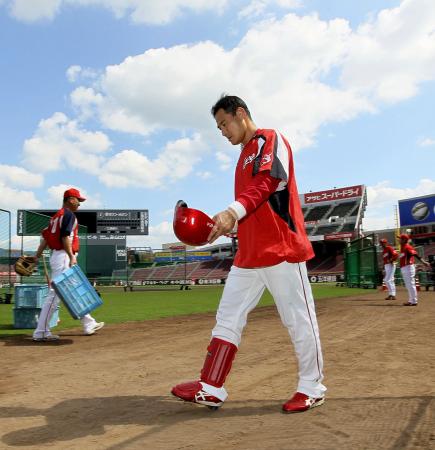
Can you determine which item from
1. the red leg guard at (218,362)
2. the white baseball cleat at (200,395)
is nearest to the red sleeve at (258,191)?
the red leg guard at (218,362)

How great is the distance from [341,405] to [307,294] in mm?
699

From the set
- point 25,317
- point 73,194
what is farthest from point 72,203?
point 25,317

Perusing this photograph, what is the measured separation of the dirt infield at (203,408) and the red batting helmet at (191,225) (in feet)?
3.41

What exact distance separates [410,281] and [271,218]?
9.94 metres

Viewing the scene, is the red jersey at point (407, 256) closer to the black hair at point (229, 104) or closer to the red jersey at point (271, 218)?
the red jersey at point (271, 218)

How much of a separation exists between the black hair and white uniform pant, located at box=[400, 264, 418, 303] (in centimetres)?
973

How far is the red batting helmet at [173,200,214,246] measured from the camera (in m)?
2.53

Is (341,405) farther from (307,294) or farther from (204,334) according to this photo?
(204,334)

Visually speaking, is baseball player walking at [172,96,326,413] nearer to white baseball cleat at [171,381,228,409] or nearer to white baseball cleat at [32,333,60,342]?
white baseball cleat at [171,381,228,409]

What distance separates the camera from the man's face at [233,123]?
290cm

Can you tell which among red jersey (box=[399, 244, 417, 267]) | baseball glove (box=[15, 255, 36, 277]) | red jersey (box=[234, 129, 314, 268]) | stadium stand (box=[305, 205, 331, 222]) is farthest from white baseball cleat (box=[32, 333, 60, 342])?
stadium stand (box=[305, 205, 331, 222])

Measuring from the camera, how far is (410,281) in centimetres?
1129

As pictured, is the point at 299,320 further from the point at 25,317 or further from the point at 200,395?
the point at 25,317

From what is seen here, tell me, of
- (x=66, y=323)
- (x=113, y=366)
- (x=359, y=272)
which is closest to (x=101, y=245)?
(x=359, y=272)
